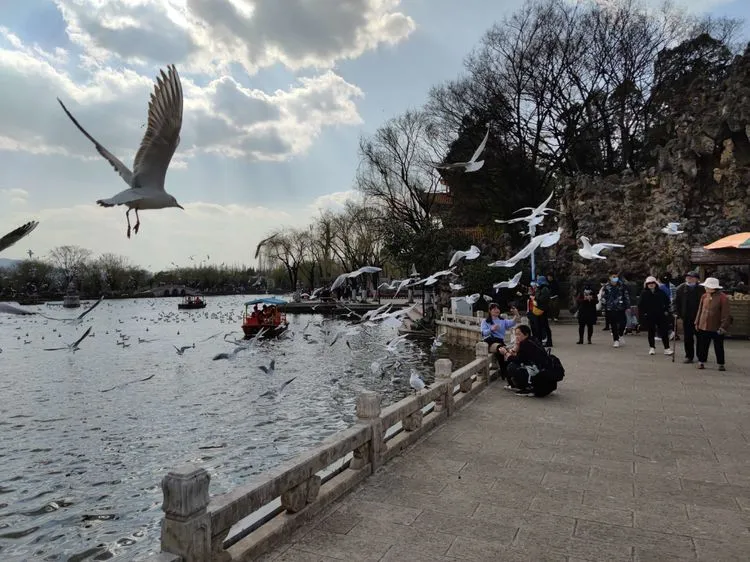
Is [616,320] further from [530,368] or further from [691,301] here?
[530,368]

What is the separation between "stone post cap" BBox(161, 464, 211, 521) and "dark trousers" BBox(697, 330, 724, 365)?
1031 cm

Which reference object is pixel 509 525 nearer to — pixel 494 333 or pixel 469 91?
pixel 494 333

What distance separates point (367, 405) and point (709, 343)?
8561 mm

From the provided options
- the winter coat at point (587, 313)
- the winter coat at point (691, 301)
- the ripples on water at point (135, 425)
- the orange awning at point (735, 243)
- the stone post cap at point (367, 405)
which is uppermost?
the orange awning at point (735, 243)

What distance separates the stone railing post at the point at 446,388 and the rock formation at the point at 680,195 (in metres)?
17.0

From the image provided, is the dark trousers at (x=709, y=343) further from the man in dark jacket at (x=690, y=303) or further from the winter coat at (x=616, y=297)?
the winter coat at (x=616, y=297)

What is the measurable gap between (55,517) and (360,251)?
46.6 meters

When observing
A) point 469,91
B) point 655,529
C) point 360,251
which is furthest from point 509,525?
point 360,251

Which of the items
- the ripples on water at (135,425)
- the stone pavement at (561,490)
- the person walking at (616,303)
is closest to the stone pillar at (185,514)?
the stone pavement at (561,490)

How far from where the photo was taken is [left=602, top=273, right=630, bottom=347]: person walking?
13.5 meters

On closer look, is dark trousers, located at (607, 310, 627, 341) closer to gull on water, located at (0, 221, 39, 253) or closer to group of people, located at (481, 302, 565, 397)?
group of people, located at (481, 302, 565, 397)

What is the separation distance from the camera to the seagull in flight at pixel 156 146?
4.41 metres

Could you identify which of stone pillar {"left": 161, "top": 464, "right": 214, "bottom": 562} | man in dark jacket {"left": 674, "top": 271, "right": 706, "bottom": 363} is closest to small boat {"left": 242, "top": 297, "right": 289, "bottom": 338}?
man in dark jacket {"left": 674, "top": 271, "right": 706, "bottom": 363}

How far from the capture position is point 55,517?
7191mm
